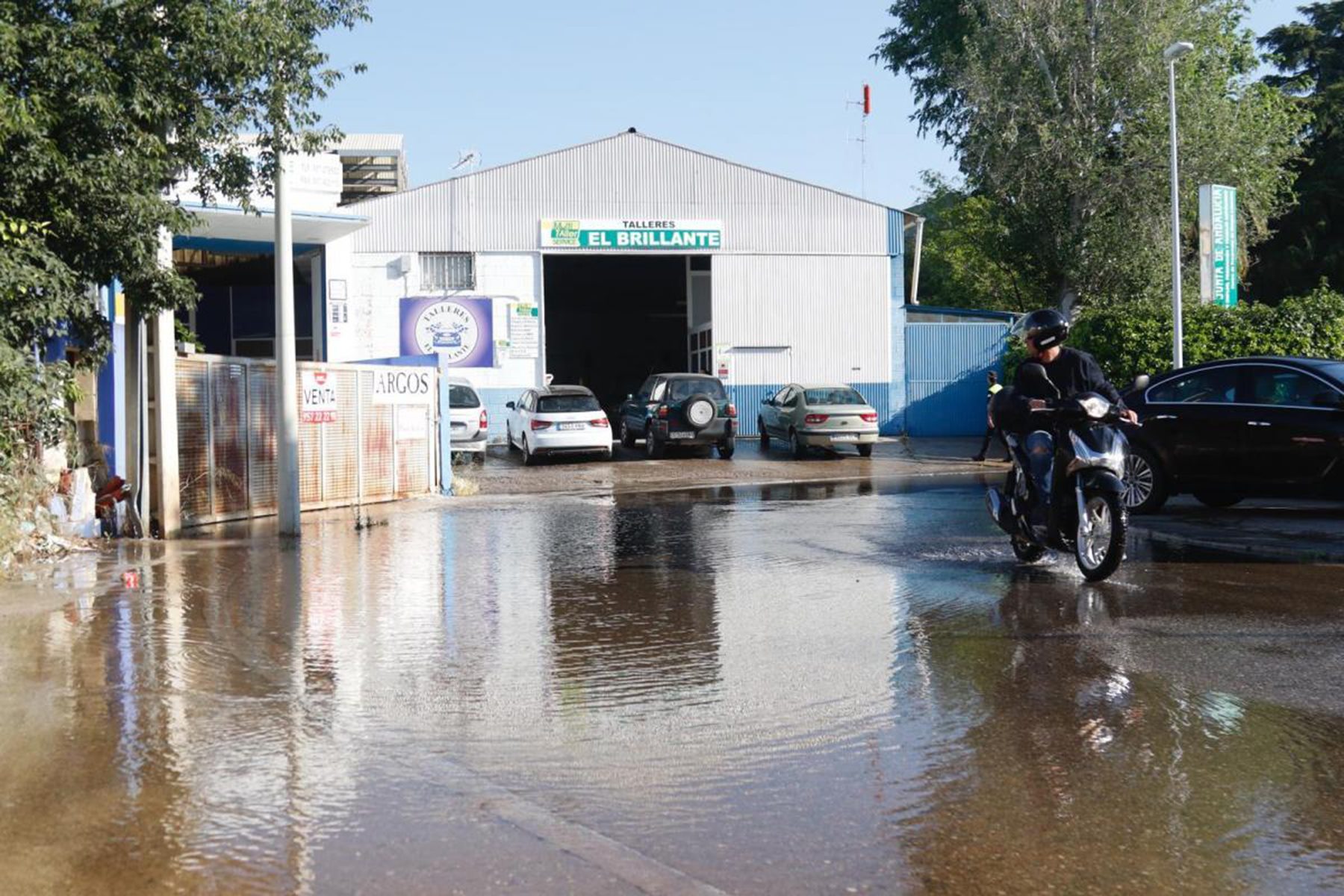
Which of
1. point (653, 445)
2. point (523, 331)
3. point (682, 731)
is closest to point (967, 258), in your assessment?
point (523, 331)

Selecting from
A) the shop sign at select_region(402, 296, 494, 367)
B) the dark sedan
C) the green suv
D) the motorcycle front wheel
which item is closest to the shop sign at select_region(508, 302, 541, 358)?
the shop sign at select_region(402, 296, 494, 367)

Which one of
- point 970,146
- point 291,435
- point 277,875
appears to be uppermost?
point 970,146

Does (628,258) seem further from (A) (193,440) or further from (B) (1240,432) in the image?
(B) (1240,432)

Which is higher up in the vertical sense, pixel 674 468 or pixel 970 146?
pixel 970 146

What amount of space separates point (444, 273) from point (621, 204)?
4878mm

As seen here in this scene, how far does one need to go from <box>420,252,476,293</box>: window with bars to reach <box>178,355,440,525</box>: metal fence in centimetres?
1595

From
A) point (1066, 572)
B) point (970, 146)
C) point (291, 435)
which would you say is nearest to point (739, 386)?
point (970, 146)

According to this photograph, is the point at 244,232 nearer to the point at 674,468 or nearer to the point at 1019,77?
the point at 674,468

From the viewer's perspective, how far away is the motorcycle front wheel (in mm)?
9141

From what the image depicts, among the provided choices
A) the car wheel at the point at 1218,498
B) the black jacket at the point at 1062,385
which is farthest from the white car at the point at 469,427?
the black jacket at the point at 1062,385

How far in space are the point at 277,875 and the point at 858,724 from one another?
8.40 feet

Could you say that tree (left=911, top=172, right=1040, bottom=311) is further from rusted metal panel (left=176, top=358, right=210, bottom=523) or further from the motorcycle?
the motorcycle

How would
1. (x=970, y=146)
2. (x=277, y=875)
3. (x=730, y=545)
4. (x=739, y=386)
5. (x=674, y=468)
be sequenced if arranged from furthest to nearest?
1. (x=970, y=146)
2. (x=739, y=386)
3. (x=674, y=468)
4. (x=730, y=545)
5. (x=277, y=875)

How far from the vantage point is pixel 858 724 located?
226 inches
